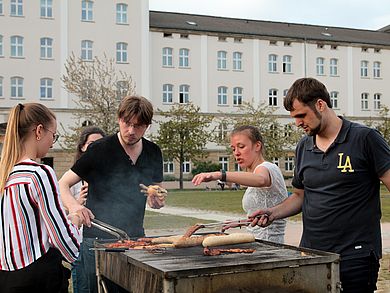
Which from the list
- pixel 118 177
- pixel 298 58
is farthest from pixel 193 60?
pixel 118 177

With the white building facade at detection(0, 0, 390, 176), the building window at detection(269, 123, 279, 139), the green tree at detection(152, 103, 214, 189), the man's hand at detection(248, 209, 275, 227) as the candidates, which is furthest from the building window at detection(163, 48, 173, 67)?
the man's hand at detection(248, 209, 275, 227)

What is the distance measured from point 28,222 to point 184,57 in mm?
36657

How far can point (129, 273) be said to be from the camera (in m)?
3.00

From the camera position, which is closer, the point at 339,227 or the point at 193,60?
the point at 339,227

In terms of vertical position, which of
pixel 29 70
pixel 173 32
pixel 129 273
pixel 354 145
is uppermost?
pixel 173 32

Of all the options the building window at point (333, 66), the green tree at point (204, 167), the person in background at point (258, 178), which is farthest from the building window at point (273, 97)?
the person in background at point (258, 178)

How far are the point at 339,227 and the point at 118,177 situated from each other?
162cm

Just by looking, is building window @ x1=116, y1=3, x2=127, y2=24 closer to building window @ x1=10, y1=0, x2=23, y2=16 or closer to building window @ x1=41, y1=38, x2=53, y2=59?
building window @ x1=41, y1=38, x2=53, y2=59

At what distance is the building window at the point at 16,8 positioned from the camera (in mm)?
34219

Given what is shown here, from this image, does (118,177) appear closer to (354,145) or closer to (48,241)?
(48,241)

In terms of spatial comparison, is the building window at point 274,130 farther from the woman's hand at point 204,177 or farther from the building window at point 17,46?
the woman's hand at point 204,177

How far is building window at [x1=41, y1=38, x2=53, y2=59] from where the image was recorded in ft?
113

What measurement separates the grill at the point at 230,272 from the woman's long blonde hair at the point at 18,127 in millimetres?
818

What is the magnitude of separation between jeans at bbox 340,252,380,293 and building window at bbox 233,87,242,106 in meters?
37.5
